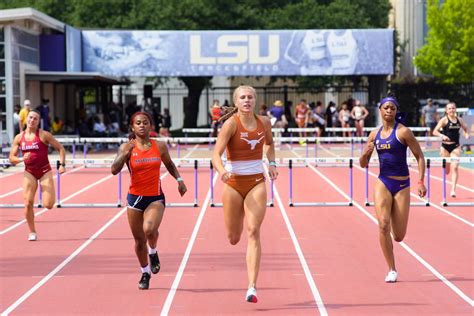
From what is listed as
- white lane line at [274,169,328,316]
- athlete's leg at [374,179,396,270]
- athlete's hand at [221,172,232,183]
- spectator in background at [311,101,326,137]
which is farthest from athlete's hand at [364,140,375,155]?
spectator in background at [311,101,326,137]

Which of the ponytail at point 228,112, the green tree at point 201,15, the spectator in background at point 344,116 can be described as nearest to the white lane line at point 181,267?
the ponytail at point 228,112

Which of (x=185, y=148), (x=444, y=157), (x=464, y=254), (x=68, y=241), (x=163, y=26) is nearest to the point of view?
(x=464, y=254)

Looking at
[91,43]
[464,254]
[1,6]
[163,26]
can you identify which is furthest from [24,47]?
[1,6]

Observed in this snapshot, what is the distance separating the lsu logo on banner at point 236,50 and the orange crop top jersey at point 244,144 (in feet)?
119

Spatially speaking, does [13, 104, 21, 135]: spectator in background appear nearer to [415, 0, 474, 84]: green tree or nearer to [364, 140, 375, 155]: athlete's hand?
[415, 0, 474, 84]: green tree

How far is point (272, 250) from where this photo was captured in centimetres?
1358

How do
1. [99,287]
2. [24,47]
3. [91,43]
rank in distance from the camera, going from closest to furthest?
[99,287]
[24,47]
[91,43]

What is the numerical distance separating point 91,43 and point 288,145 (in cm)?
909

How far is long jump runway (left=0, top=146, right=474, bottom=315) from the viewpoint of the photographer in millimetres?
9758

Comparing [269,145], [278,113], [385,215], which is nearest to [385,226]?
[385,215]

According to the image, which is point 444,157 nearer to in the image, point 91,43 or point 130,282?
point 130,282

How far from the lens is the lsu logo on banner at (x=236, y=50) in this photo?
4588cm

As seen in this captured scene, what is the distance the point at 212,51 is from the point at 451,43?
14190mm

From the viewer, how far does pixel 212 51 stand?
45.9m
